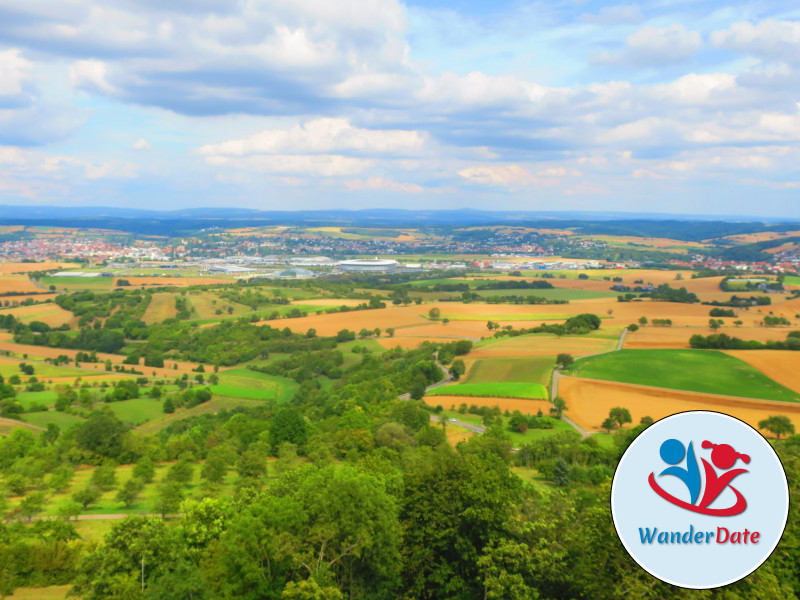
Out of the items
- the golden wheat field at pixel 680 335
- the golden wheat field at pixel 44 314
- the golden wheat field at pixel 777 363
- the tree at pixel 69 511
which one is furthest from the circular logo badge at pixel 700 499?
the golden wheat field at pixel 44 314

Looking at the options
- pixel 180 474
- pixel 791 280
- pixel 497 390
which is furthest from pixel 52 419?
pixel 791 280

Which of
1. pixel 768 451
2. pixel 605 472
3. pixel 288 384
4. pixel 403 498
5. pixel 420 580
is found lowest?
pixel 288 384

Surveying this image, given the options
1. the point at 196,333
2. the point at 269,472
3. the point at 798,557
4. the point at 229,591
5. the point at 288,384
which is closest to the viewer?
the point at 798,557

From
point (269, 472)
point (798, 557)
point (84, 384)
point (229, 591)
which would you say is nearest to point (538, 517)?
point (798, 557)

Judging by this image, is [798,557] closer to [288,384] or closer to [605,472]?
[605,472]

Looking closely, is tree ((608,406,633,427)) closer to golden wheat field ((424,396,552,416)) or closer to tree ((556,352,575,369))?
golden wheat field ((424,396,552,416))

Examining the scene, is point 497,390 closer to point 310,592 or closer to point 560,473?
point 560,473
